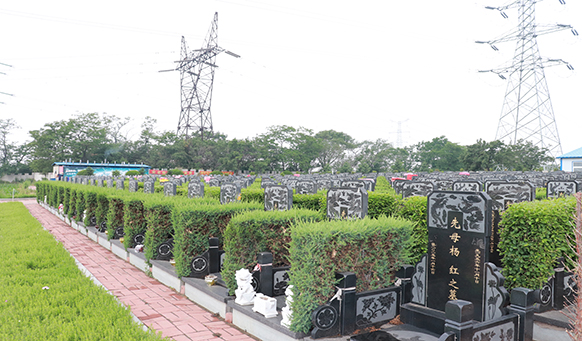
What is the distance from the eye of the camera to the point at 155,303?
16.1 feet

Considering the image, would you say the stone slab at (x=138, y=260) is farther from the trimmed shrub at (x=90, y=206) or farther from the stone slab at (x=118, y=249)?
the trimmed shrub at (x=90, y=206)

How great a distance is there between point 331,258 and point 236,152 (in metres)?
48.1

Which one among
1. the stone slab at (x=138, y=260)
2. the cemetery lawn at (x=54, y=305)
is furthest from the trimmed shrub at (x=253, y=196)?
the cemetery lawn at (x=54, y=305)

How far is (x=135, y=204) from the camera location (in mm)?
7133

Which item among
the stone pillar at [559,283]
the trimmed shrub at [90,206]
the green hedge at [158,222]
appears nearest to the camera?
the stone pillar at [559,283]

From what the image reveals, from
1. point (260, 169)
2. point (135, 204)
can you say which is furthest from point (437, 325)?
point (260, 169)

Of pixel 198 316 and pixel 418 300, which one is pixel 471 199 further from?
pixel 198 316

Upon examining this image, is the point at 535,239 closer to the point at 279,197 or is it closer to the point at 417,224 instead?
the point at 417,224

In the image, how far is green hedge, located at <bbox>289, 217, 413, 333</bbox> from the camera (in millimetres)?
3266

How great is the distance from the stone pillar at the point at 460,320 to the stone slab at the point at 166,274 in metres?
3.90

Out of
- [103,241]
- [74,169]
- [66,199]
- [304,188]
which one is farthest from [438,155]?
[103,241]

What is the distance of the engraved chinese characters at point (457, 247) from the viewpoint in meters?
3.22

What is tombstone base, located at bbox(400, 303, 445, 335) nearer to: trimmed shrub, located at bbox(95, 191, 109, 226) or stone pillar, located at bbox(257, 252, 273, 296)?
stone pillar, located at bbox(257, 252, 273, 296)

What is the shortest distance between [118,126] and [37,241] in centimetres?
6373
